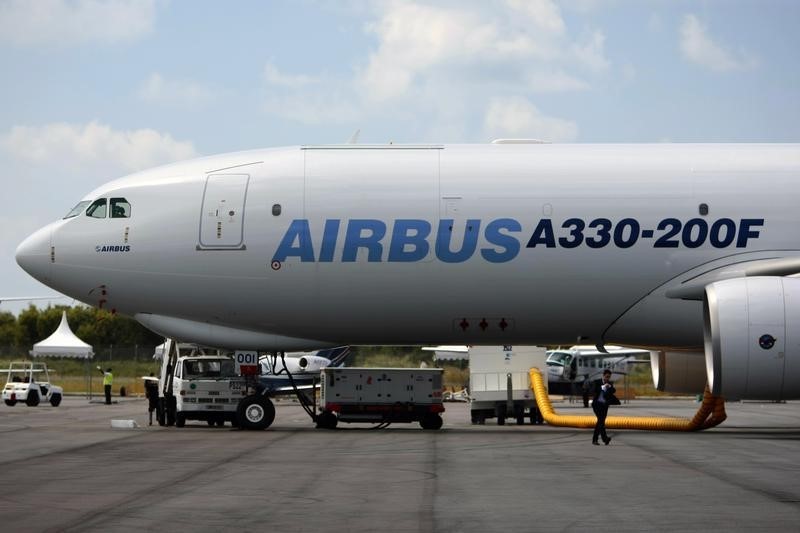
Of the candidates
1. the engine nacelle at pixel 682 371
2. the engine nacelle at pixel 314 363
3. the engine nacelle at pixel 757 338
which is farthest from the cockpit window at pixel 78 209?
the engine nacelle at pixel 314 363

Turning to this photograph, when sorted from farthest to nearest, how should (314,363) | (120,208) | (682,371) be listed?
(314,363), (682,371), (120,208)

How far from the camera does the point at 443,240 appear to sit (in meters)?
24.6

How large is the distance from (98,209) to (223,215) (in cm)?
298

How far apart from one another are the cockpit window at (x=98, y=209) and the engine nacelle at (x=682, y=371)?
1408cm

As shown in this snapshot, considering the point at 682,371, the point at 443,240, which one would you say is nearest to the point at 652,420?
the point at 682,371

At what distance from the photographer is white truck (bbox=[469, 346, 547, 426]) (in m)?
33.3

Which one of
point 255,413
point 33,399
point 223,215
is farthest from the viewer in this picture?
point 33,399

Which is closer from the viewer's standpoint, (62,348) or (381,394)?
(381,394)

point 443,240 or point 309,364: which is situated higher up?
point 443,240

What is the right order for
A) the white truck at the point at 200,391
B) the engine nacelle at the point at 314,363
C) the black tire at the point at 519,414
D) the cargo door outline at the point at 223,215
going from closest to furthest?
1. the cargo door outline at the point at 223,215
2. the white truck at the point at 200,391
3. the black tire at the point at 519,414
4. the engine nacelle at the point at 314,363

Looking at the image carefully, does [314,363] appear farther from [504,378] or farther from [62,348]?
[504,378]

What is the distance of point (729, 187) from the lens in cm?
2477

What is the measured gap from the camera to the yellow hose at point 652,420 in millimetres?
27469

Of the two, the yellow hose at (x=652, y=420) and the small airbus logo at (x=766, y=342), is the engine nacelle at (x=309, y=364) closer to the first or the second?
the yellow hose at (x=652, y=420)
